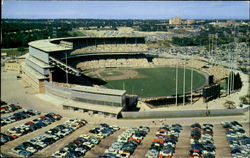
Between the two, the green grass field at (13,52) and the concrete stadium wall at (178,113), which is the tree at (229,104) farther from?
the green grass field at (13,52)

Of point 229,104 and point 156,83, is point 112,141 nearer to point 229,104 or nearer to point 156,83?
point 229,104

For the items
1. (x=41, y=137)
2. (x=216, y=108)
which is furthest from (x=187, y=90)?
(x=41, y=137)

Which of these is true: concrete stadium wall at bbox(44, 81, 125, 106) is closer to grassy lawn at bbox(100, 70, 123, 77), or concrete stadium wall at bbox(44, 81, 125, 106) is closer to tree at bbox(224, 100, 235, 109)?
tree at bbox(224, 100, 235, 109)

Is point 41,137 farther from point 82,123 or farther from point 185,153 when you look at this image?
point 185,153

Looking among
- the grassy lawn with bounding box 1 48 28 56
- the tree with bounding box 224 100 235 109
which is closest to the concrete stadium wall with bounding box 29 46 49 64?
the tree with bounding box 224 100 235 109

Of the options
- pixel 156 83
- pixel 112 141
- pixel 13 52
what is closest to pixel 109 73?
pixel 156 83

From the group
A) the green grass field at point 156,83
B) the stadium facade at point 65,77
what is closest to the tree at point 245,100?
the green grass field at point 156,83
